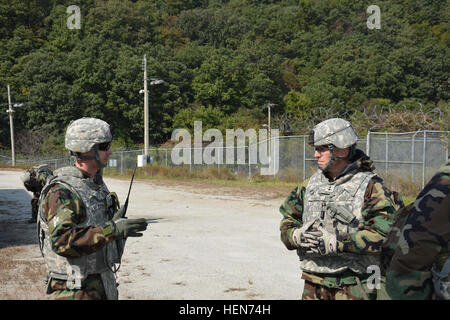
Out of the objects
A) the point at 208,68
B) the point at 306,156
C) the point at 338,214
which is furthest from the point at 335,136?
the point at 208,68

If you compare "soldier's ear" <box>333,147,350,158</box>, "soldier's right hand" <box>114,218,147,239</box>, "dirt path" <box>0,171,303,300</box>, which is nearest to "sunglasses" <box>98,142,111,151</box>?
"soldier's right hand" <box>114,218,147,239</box>

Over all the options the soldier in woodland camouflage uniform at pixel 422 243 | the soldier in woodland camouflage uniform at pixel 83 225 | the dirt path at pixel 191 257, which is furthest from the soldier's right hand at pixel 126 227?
the dirt path at pixel 191 257

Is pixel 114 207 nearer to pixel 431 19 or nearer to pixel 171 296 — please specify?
pixel 171 296

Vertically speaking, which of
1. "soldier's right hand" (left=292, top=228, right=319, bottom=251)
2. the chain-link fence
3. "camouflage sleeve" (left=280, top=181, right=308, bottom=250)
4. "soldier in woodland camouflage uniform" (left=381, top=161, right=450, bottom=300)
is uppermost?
"soldier in woodland camouflage uniform" (left=381, top=161, right=450, bottom=300)

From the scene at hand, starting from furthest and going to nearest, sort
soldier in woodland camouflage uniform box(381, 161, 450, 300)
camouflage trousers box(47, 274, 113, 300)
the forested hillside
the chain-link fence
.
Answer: the forested hillside → the chain-link fence → camouflage trousers box(47, 274, 113, 300) → soldier in woodland camouflage uniform box(381, 161, 450, 300)

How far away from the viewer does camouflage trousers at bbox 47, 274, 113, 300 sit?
2850 millimetres

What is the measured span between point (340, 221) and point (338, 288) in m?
0.45

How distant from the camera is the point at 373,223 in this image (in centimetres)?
302

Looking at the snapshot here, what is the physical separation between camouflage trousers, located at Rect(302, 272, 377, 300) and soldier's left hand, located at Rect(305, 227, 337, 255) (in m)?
0.25

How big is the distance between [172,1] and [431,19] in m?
57.4

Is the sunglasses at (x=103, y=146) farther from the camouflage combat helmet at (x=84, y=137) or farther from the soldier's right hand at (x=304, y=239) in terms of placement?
the soldier's right hand at (x=304, y=239)

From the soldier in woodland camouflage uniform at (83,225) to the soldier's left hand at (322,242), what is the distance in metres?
1.12

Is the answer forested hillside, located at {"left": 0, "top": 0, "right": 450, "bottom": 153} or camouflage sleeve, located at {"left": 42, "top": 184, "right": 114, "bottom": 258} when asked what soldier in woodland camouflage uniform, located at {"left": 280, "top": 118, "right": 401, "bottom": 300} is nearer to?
camouflage sleeve, located at {"left": 42, "top": 184, "right": 114, "bottom": 258}

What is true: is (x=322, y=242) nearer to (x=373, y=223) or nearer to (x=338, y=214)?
(x=338, y=214)
